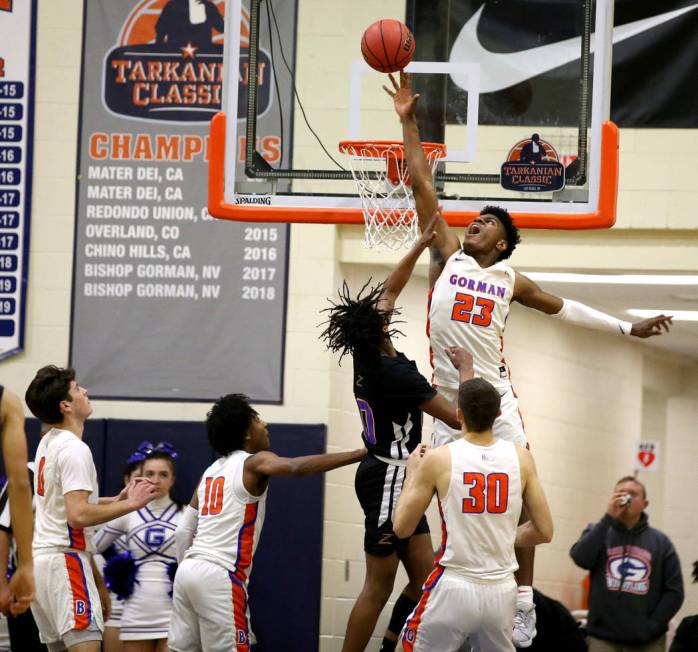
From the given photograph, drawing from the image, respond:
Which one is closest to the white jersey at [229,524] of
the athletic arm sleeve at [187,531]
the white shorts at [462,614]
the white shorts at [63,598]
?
the athletic arm sleeve at [187,531]

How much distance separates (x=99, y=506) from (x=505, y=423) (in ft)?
7.22

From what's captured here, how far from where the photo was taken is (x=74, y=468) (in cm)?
737

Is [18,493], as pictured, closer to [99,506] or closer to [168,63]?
[99,506]

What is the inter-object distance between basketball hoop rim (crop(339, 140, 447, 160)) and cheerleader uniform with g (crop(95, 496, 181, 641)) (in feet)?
9.90

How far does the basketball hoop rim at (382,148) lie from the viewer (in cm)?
823

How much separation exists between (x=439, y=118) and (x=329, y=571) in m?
3.92

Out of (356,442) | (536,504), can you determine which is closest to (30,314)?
(356,442)

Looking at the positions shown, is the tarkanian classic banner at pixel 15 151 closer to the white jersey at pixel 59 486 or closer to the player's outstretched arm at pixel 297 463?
the white jersey at pixel 59 486

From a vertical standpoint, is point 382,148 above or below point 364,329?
above

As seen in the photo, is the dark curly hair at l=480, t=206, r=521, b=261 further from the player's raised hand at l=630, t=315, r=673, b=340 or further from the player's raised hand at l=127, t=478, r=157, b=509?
the player's raised hand at l=127, t=478, r=157, b=509

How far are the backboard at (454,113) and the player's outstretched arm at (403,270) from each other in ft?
2.75

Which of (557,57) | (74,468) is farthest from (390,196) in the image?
(74,468)

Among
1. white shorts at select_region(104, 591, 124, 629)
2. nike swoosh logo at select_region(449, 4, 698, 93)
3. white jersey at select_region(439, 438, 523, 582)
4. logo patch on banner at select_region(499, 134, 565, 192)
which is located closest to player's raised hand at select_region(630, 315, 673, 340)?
logo patch on banner at select_region(499, 134, 565, 192)

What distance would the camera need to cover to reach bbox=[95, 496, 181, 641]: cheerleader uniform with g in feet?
30.5
